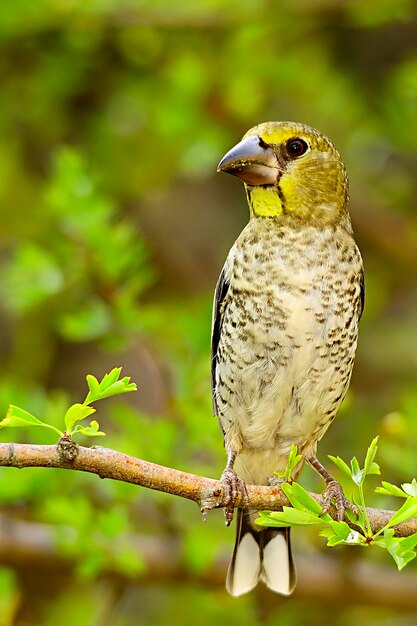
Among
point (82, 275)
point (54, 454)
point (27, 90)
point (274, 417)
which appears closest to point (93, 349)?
point (27, 90)

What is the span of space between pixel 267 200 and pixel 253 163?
0.16 meters

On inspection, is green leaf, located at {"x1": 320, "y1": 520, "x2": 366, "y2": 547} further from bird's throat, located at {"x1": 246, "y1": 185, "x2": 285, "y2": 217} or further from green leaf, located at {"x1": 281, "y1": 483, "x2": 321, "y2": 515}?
bird's throat, located at {"x1": 246, "y1": 185, "x2": 285, "y2": 217}

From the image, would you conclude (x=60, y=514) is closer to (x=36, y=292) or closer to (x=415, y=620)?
(x=36, y=292)

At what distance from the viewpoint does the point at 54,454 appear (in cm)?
223

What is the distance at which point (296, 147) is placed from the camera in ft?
11.1

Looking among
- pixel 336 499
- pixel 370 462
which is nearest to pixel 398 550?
pixel 370 462

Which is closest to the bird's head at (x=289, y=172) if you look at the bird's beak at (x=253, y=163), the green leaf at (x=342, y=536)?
the bird's beak at (x=253, y=163)

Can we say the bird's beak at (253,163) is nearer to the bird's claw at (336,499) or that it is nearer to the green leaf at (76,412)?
the bird's claw at (336,499)

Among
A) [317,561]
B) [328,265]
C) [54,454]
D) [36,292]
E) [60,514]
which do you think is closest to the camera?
[54,454]

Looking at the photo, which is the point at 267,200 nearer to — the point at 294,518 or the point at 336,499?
the point at 336,499

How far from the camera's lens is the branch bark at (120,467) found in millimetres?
2215

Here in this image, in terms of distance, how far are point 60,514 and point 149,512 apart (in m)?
1.74

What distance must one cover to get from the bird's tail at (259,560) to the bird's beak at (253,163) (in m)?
1.20

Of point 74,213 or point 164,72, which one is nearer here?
point 74,213
